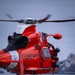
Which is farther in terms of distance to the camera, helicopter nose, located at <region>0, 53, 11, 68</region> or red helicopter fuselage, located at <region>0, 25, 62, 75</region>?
red helicopter fuselage, located at <region>0, 25, 62, 75</region>

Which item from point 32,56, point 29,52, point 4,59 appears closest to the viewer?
point 4,59

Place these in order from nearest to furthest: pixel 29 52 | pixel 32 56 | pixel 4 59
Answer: pixel 4 59, pixel 29 52, pixel 32 56

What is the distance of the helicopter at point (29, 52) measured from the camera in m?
16.0

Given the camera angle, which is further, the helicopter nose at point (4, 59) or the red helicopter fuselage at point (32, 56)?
the red helicopter fuselage at point (32, 56)

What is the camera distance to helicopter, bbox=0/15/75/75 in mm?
15977

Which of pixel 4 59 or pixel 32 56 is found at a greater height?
pixel 32 56

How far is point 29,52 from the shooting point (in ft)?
54.6

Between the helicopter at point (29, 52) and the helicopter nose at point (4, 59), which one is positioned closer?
the helicopter nose at point (4, 59)

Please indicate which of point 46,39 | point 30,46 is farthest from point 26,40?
point 46,39

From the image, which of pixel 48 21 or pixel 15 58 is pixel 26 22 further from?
pixel 15 58

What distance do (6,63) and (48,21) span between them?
130 inches

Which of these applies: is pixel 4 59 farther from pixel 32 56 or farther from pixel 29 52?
pixel 32 56

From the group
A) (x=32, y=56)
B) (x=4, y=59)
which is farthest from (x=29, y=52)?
(x=4, y=59)

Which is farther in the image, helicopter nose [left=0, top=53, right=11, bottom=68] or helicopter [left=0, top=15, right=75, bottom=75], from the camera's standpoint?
helicopter [left=0, top=15, right=75, bottom=75]
